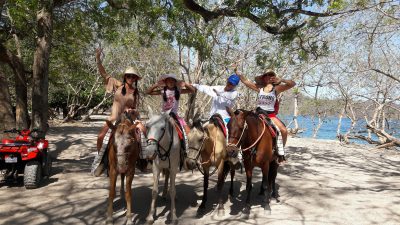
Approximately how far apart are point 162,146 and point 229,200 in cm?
234

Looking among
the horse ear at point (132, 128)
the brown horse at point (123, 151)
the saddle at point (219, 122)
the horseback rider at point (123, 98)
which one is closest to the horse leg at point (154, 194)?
the brown horse at point (123, 151)

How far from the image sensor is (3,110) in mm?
9883

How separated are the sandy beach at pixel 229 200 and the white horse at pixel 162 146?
1.90ft

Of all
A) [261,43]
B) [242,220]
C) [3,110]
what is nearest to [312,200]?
[242,220]

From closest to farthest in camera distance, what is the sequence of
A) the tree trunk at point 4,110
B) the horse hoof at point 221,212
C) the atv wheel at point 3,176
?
the horse hoof at point 221,212, the atv wheel at point 3,176, the tree trunk at point 4,110

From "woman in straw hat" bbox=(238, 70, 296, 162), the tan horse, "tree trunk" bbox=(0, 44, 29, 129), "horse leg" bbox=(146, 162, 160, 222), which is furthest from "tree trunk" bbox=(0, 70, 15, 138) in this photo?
"woman in straw hat" bbox=(238, 70, 296, 162)

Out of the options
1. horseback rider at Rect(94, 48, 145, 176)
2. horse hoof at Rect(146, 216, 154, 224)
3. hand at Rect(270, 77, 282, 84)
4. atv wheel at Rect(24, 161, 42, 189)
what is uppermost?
hand at Rect(270, 77, 282, 84)

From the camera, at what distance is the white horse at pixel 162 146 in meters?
Result: 5.31

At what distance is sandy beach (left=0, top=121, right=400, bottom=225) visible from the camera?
5.88 metres

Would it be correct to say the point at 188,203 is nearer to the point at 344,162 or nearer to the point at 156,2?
the point at 156,2

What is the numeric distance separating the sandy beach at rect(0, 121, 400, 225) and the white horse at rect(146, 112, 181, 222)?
578 millimetres

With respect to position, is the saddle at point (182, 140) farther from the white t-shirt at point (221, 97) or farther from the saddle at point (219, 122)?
the white t-shirt at point (221, 97)

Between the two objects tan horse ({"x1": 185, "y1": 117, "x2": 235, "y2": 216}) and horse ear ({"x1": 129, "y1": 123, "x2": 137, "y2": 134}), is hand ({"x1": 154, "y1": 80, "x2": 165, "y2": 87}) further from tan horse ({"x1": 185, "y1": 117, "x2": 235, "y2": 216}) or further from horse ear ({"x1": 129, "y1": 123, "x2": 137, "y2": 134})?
horse ear ({"x1": 129, "y1": 123, "x2": 137, "y2": 134})

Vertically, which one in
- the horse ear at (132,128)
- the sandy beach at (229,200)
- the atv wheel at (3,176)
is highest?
the horse ear at (132,128)
